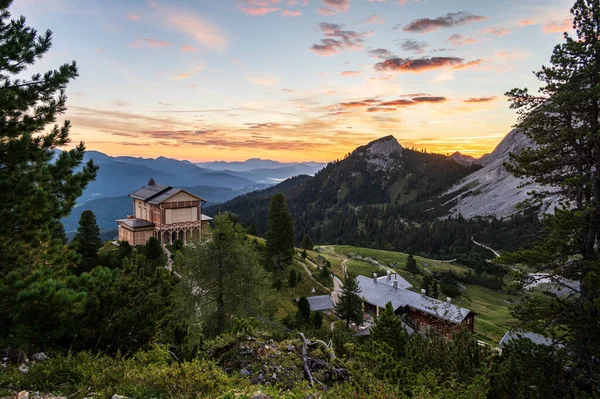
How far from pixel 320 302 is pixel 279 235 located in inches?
473

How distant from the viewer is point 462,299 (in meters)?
78.2

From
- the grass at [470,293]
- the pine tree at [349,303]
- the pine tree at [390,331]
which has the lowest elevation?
the grass at [470,293]

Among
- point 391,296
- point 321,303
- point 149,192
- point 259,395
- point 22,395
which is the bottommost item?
point 391,296

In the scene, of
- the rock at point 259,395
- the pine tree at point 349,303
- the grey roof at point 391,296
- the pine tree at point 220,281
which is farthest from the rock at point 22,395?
the grey roof at point 391,296

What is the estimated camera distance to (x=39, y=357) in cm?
923

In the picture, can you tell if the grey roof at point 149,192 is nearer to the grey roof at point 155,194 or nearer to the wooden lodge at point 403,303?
the grey roof at point 155,194

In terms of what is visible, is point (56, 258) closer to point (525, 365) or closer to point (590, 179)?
Answer: point (525, 365)

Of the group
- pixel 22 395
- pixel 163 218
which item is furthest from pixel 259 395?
pixel 163 218

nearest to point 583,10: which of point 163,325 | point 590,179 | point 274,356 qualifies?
point 590,179

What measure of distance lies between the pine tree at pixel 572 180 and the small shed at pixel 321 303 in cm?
3429

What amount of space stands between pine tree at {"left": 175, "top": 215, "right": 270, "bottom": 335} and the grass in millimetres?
43600

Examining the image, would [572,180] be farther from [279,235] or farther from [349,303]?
[279,235]

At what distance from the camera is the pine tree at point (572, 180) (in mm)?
11805

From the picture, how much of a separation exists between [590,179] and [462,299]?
251 feet
